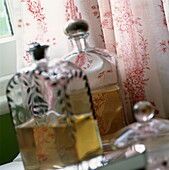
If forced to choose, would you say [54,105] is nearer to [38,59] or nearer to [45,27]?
[38,59]

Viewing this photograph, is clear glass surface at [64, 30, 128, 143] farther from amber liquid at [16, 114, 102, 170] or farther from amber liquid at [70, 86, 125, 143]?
amber liquid at [16, 114, 102, 170]

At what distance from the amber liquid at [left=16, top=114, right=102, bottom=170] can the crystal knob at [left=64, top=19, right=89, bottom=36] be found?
228mm

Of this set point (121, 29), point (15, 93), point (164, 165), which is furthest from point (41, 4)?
point (164, 165)

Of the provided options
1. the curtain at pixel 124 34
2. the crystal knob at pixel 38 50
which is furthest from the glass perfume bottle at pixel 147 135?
the curtain at pixel 124 34

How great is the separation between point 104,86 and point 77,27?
0.79 feet

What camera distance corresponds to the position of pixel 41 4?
4.00ft

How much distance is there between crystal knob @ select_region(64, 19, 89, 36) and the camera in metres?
0.95

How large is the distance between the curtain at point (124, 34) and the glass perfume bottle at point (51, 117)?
0.34 meters

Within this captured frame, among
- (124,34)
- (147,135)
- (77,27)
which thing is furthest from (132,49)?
(147,135)

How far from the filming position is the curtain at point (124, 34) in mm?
1151

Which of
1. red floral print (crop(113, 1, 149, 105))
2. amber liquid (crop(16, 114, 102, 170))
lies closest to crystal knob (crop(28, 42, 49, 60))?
amber liquid (crop(16, 114, 102, 170))

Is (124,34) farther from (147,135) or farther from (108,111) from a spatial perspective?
(147,135)

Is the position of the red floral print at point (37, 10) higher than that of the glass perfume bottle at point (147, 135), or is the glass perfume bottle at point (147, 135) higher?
the red floral print at point (37, 10)

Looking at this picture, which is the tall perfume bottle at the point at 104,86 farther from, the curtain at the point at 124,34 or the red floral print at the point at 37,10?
the red floral print at the point at 37,10
